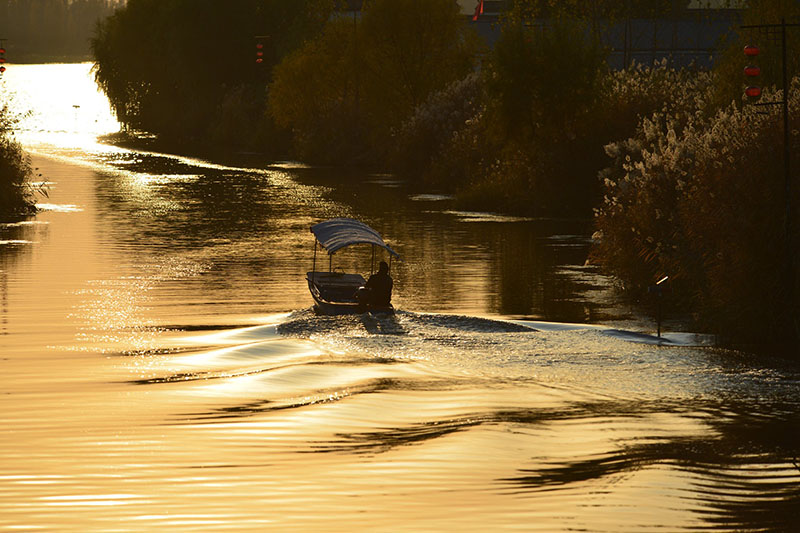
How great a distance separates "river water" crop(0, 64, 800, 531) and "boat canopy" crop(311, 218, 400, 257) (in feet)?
5.10

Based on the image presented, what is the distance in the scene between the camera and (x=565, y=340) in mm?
24531

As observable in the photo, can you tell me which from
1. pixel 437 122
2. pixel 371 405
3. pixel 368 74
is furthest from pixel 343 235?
pixel 368 74

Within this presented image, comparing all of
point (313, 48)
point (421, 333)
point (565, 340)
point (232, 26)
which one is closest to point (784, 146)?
point (565, 340)

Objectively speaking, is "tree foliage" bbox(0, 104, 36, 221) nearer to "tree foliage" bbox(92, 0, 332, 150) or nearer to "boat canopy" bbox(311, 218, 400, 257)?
"boat canopy" bbox(311, 218, 400, 257)

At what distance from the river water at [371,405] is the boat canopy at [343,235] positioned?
156 cm

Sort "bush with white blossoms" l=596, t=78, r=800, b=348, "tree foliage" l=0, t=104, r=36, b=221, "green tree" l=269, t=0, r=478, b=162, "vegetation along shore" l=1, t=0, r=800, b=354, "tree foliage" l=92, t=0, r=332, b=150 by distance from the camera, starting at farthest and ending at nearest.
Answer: "tree foliage" l=92, t=0, r=332, b=150 < "green tree" l=269, t=0, r=478, b=162 < "tree foliage" l=0, t=104, r=36, b=221 < "vegetation along shore" l=1, t=0, r=800, b=354 < "bush with white blossoms" l=596, t=78, r=800, b=348

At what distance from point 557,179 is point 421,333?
27.6m

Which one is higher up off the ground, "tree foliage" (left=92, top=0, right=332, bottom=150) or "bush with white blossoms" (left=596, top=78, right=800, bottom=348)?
"tree foliage" (left=92, top=0, right=332, bottom=150)

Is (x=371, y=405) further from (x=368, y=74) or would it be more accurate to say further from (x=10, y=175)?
(x=368, y=74)

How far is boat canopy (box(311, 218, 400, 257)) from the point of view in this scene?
28.0 metres

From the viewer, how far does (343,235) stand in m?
29.1

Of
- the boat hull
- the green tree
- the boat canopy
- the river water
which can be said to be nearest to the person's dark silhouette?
the boat hull

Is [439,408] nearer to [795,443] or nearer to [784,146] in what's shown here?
[795,443]

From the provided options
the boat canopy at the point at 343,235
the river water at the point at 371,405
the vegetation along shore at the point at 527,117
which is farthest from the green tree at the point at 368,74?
the boat canopy at the point at 343,235
